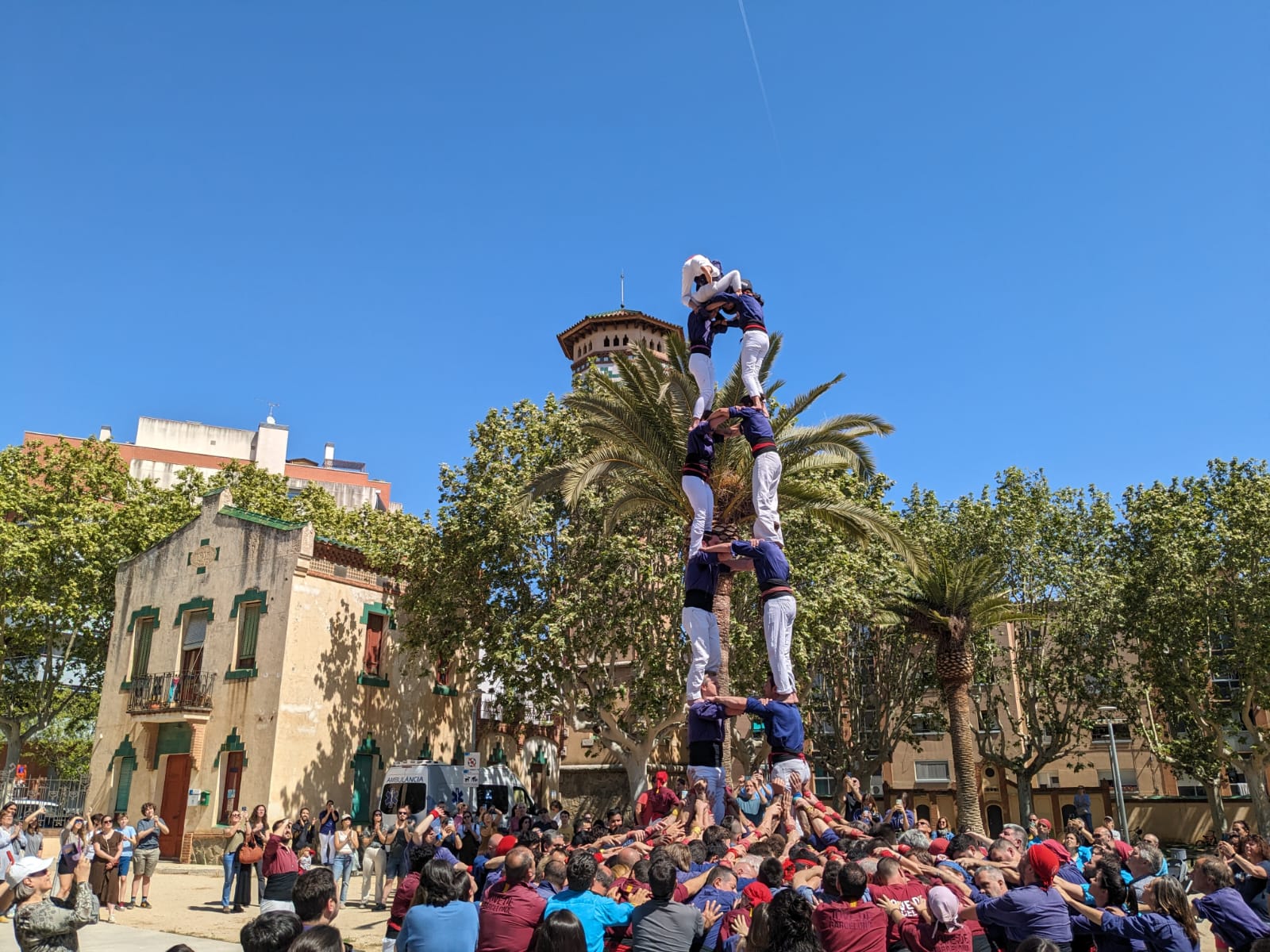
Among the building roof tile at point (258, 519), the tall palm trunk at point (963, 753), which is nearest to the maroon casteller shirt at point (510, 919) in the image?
the tall palm trunk at point (963, 753)

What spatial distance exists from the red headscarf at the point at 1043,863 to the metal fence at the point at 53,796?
31334mm

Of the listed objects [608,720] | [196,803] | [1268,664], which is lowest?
[196,803]

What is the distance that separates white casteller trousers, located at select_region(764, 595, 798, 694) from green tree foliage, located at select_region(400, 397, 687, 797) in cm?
1357

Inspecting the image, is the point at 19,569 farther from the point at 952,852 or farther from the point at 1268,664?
the point at 1268,664

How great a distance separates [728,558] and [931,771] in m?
34.1

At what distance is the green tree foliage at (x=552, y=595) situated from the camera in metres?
26.0

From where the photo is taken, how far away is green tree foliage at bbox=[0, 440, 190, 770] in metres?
33.4

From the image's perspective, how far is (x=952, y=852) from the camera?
9.59 m

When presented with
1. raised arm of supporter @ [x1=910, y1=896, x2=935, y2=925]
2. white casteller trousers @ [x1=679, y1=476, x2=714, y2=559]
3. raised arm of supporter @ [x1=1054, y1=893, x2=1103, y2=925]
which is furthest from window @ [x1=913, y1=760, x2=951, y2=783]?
raised arm of supporter @ [x1=910, y1=896, x2=935, y2=925]

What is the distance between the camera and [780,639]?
12102 mm

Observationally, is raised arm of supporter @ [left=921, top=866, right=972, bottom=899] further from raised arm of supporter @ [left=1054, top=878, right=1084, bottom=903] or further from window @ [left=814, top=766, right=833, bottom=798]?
window @ [left=814, top=766, right=833, bottom=798]

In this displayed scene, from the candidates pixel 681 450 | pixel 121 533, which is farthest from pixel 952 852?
pixel 121 533

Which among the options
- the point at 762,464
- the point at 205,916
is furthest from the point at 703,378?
the point at 205,916

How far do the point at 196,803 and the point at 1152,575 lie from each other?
3004 cm
